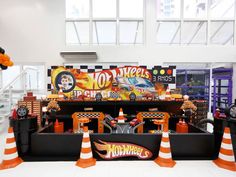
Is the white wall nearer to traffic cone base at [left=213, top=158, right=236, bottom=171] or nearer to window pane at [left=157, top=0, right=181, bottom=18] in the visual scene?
window pane at [left=157, top=0, right=181, bottom=18]

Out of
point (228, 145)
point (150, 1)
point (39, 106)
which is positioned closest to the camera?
point (228, 145)

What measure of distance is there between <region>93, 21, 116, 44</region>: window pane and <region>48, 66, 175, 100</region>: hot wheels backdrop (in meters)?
2.15

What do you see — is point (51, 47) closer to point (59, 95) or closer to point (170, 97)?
point (59, 95)

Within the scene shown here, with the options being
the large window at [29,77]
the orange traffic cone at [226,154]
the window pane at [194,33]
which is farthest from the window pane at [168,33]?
the large window at [29,77]

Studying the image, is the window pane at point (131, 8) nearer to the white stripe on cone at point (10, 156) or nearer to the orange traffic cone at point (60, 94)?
the orange traffic cone at point (60, 94)

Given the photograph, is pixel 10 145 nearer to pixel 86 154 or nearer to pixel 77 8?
pixel 86 154

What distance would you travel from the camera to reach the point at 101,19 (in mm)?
4297

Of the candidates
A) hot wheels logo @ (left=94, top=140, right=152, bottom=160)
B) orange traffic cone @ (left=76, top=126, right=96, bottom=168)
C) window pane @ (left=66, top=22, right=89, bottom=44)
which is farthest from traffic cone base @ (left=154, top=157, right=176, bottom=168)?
window pane @ (left=66, top=22, right=89, bottom=44)

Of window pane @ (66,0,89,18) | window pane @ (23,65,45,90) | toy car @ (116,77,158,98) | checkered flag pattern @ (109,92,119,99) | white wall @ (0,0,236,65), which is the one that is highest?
window pane @ (66,0,89,18)

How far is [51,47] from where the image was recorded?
4.19 metres

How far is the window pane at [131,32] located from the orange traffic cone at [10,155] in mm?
3751

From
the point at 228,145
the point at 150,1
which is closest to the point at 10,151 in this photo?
the point at 228,145

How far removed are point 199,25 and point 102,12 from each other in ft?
10.3

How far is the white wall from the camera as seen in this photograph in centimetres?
417
